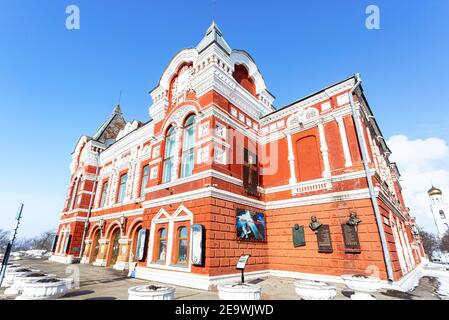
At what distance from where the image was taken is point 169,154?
14.0 meters

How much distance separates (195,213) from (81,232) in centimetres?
1785

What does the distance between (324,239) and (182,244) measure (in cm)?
717

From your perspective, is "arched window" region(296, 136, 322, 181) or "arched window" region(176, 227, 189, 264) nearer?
"arched window" region(176, 227, 189, 264)

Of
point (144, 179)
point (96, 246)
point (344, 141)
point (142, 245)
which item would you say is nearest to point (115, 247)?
point (96, 246)

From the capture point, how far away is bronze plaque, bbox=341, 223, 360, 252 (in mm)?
9843

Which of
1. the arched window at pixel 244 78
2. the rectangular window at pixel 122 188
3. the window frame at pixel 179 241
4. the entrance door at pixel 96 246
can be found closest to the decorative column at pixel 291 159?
the arched window at pixel 244 78

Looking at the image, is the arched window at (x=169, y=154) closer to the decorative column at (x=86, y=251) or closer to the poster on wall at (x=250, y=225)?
the poster on wall at (x=250, y=225)

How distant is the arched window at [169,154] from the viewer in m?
13.6

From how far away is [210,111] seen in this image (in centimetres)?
1173

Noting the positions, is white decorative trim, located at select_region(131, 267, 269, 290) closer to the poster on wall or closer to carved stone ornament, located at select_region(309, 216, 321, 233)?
the poster on wall

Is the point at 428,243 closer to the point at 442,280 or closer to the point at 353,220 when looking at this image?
the point at 442,280

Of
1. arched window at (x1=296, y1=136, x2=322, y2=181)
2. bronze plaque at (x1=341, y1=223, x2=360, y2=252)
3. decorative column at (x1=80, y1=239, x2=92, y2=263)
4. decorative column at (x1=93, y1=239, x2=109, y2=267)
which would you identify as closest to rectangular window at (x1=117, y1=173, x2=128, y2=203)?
decorative column at (x1=93, y1=239, x2=109, y2=267)

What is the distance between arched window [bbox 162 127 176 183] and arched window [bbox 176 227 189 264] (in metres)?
3.54
